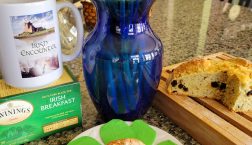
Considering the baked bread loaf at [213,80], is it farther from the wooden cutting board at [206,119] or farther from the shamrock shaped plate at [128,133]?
the shamrock shaped plate at [128,133]

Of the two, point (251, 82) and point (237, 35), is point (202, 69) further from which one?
point (237, 35)

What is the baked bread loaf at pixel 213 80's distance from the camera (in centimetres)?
54

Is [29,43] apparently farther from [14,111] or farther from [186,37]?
[186,37]

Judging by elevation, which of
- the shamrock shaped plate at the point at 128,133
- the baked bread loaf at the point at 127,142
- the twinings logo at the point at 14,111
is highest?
Result: the twinings logo at the point at 14,111

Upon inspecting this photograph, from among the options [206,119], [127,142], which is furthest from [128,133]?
[206,119]

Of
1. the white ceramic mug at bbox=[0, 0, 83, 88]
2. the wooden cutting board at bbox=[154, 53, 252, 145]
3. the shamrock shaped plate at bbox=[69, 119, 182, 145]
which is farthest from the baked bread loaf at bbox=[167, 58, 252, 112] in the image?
the white ceramic mug at bbox=[0, 0, 83, 88]

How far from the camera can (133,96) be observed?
49cm

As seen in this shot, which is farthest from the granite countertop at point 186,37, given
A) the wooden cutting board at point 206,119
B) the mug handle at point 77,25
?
the mug handle at point 77,25

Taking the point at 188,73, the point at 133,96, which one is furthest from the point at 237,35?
the point at 133,96

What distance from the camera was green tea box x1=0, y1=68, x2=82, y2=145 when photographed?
0.45 metres

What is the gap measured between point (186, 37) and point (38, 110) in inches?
27.1

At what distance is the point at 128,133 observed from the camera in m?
0.47

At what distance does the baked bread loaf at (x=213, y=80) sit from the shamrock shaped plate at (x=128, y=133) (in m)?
0.13

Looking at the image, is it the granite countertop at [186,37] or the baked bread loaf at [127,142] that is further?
the granite countertop at [186,37]
